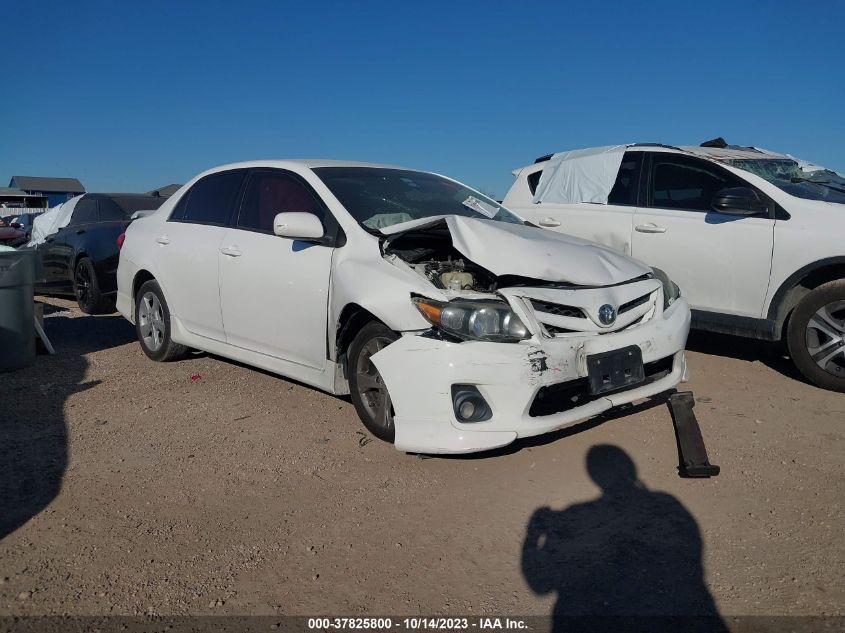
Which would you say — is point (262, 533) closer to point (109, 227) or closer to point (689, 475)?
point (689, 475)

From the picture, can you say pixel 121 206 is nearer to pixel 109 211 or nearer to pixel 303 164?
pixel 109 211

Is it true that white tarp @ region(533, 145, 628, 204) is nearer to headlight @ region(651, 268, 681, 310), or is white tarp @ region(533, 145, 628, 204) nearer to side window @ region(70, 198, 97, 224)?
headlight @ region(651, 268, 681, 310)

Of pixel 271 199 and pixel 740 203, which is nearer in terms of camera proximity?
pixel 271 199

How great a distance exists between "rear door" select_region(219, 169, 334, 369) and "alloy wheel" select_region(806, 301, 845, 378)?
3.39 m

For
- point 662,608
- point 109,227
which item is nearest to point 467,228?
point 662,608

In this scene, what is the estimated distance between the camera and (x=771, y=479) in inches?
142

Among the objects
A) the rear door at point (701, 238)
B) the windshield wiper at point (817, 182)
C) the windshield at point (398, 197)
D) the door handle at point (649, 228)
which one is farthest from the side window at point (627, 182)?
the windshield at point (398, 197)

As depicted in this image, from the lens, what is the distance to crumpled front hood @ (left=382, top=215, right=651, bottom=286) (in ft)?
12.3

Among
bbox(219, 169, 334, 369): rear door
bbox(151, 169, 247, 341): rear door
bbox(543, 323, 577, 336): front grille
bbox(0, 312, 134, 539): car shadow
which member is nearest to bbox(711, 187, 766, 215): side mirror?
bbox(543, 323, 577, 336): front grille

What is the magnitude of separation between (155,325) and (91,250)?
3629 mm

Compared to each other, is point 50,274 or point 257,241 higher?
point 257,241

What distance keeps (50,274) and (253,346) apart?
643cm

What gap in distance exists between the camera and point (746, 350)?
20.3 ft

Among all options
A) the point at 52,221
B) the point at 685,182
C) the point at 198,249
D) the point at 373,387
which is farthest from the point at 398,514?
the point at 52,221
